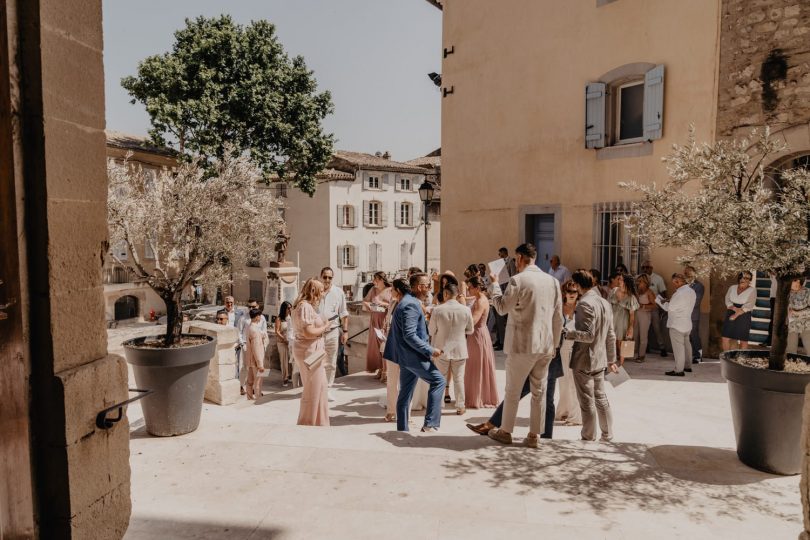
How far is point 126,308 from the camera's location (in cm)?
3359

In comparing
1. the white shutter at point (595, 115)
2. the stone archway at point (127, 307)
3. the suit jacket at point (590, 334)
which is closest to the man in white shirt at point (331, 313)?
the suit jacket at point (590, 334)

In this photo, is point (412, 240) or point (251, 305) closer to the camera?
point (251, 305)

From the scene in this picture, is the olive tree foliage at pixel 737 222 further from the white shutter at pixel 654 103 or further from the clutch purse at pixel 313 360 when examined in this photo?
the white shutter at pixel 654 103

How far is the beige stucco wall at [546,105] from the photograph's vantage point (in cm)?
1057

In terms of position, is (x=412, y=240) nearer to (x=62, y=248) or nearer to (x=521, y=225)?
(x=521, y=225)

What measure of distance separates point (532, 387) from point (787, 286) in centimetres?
223

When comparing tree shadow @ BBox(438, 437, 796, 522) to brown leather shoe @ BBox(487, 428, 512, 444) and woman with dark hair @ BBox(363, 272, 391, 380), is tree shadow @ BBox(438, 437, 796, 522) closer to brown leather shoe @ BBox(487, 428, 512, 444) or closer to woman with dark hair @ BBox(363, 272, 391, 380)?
brown leather shoe @ BBox(487, 428, 512, 444)

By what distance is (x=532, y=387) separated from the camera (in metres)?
5.32

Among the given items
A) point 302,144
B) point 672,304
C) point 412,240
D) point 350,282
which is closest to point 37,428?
point 672,304

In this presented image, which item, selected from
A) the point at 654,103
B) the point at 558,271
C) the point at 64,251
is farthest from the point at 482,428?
the point at 654,103

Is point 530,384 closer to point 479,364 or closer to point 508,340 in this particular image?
point 508,340

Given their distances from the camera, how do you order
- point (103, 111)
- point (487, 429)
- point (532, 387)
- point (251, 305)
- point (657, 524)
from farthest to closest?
1. point (251, 305)
2. point (487, 429)
3. point (532, 387)
4. point (657, 524)
5. point (103, 111)

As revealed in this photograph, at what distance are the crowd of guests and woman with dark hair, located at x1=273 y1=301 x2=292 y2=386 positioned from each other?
0.04m

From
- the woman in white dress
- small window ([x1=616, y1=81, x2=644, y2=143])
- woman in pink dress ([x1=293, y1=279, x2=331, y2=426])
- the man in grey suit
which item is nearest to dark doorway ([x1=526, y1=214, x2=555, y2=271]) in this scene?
small window ([x1=616, y1=81, x2=644, y2=143])
